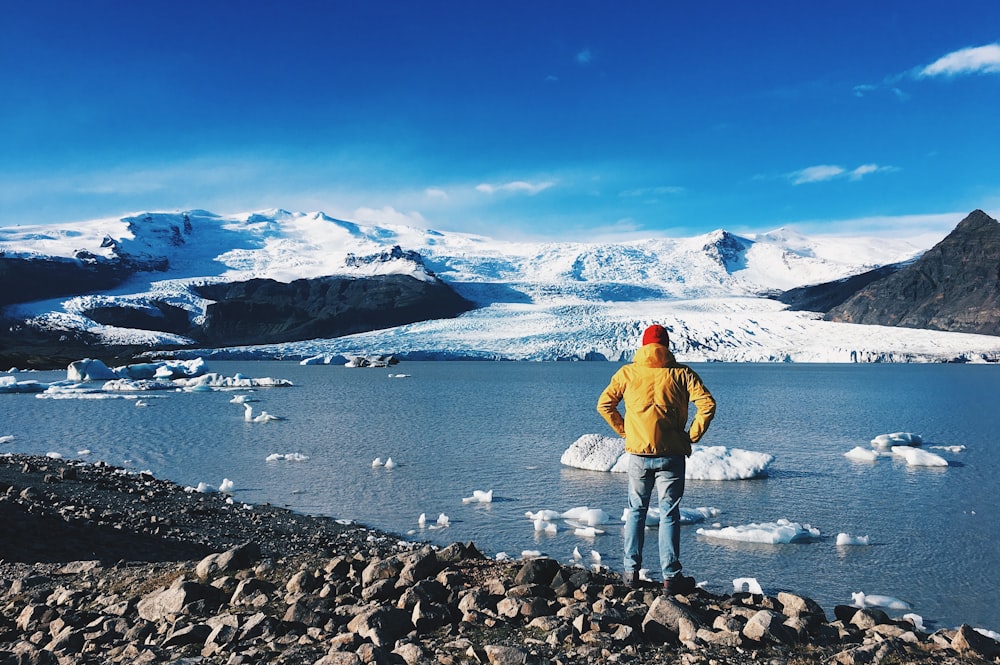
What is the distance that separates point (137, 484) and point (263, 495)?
2.33 metres

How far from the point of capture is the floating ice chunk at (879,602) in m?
7.25

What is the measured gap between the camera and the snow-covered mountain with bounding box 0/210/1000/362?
7338 cm

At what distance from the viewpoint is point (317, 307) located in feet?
450

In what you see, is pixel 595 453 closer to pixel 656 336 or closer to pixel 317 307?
pixel 656 336

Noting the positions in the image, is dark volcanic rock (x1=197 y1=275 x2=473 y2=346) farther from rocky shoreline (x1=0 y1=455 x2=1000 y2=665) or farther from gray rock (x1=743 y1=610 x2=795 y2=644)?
gray rock (x1=743 y1=610 x2=795 y2=644)

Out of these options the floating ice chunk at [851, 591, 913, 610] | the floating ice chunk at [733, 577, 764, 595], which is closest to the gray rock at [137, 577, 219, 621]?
the floating ice chunk at [733, 577, 764, 595]

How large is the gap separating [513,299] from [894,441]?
300 ft

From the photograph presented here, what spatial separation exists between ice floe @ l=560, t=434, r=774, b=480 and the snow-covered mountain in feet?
181

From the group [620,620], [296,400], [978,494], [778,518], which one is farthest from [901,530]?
[296,400]

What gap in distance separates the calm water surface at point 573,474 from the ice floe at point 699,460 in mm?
349

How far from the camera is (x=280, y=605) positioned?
480 cm

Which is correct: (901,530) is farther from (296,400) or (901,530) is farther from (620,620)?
(296,400)

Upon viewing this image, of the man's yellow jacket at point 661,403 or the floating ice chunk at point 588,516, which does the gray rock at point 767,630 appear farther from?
the floating ice chunk at point 588,516

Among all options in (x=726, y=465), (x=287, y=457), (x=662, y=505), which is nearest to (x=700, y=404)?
(x=662, y=505)
